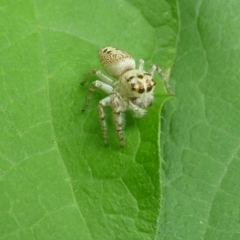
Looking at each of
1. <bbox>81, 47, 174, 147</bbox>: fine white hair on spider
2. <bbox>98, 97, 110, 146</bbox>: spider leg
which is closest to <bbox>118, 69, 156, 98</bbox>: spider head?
<bbox>81, 47, 174, 147</bbox>: fine white hair on spider

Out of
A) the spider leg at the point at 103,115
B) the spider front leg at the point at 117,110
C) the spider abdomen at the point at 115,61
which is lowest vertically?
the spider front leg at the point at 117,110

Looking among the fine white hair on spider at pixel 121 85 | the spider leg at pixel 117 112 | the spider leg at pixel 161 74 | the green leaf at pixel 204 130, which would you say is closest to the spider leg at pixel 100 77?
the fine white hair on spider at pixel 121 85

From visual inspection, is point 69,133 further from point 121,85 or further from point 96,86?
point 121,85

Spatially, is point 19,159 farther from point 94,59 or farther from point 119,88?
point 119,88

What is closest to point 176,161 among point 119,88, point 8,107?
point 119,88

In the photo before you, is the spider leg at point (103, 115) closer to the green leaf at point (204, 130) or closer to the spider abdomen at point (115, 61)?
the spider abdomen at point (115, 61)

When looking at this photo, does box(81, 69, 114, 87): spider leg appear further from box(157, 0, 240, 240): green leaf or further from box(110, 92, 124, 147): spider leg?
box(157, 0, 240, 240): green leaf

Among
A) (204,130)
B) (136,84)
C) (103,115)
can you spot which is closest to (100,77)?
(136,84)
